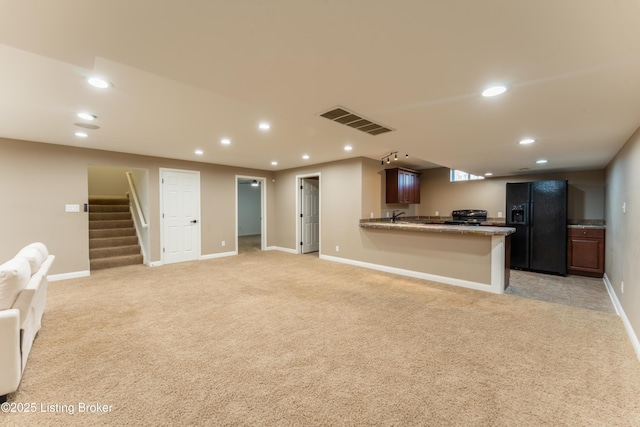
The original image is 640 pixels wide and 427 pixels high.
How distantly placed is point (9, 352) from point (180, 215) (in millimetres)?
4550

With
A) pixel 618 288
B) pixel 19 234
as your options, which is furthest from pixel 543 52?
pixel 19 234

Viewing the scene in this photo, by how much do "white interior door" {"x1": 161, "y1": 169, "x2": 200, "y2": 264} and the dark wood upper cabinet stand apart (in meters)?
4.49

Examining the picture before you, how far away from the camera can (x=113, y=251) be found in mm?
5750

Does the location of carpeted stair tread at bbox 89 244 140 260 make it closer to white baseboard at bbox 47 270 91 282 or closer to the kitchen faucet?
white baseboard at bbox 47 270 91 282

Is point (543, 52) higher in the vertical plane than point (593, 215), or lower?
higher

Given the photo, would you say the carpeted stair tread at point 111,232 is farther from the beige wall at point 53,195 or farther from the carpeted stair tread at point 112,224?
the beige wall at point 53,195

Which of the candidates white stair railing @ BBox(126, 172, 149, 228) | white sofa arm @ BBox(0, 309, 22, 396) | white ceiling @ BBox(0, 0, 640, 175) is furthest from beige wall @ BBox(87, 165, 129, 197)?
white sofa arm @ BBox(0, 309, 22, 396)

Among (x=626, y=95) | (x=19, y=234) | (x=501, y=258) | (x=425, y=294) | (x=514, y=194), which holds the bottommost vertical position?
(x=425, y=294)

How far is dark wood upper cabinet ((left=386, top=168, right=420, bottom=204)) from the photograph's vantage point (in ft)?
20.1

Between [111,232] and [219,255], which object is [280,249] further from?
[111,232]

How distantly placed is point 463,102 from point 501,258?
2694 mm

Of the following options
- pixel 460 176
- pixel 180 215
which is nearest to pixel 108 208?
pixel 180 215

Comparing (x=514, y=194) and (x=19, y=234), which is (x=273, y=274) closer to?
(x=19, y=234)

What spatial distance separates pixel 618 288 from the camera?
3500 mm
